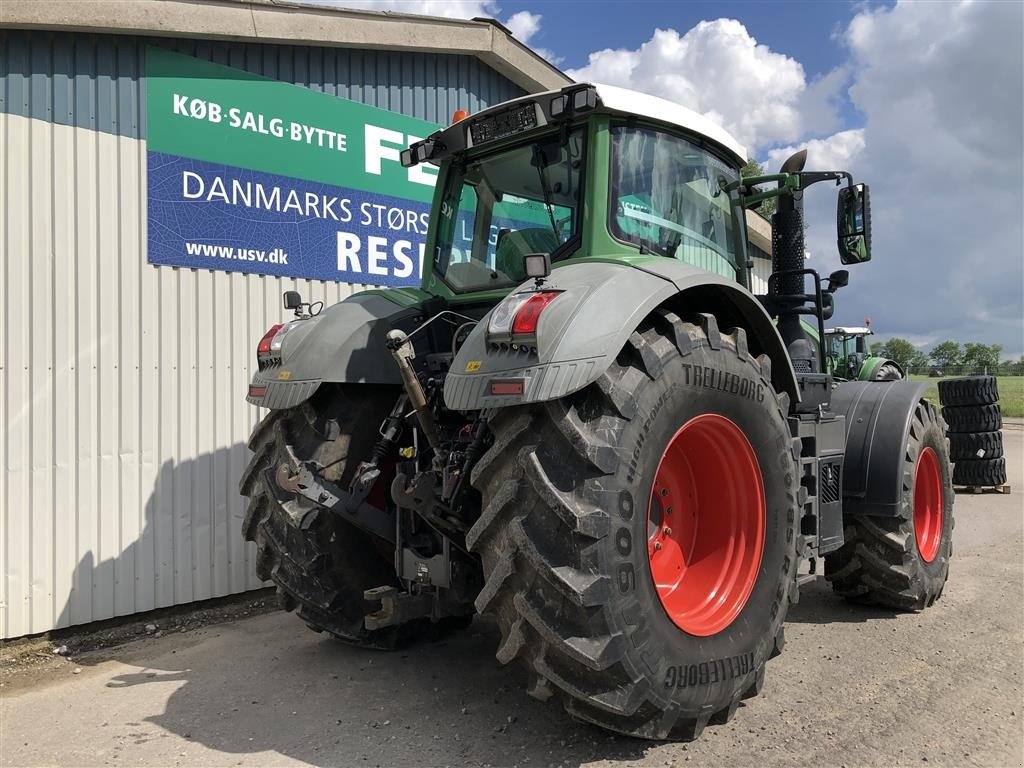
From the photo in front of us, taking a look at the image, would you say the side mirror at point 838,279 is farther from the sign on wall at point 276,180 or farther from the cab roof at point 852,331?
the cab roof at point 852,331

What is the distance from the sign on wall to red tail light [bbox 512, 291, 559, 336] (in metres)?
3.44

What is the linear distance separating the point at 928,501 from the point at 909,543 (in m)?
0.86

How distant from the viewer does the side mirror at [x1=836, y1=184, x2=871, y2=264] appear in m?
4.41

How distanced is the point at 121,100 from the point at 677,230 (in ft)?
12.3

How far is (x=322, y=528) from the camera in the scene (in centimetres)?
375

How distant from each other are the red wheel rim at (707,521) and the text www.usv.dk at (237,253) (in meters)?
3.65

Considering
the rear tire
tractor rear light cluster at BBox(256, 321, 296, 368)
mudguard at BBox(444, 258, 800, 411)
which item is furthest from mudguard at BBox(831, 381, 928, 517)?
the rear tire

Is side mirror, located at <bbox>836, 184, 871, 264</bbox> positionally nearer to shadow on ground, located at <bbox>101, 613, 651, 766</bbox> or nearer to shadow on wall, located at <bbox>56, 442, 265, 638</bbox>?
shadow on ground, located at <bbox>101, 613, 651, 766</bbox>

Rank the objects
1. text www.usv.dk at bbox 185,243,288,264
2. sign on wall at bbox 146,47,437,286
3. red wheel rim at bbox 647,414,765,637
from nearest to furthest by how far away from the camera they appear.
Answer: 1. red wheel rim at bbox 647,414,765,637
2. sign on wall at bbox 146,47,437,286
3. text www.usv.dk at bbox 185,243,288,264

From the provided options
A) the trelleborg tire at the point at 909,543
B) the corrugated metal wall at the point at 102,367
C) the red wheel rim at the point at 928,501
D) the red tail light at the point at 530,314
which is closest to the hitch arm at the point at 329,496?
the red tail light at the point at 530,314

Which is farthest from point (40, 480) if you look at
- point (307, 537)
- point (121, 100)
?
point (121, 100)

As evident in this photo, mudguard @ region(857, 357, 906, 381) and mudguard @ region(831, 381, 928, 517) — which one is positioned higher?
mudguard @ region(857, 357, 906, 381)

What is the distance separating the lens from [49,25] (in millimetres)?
4555

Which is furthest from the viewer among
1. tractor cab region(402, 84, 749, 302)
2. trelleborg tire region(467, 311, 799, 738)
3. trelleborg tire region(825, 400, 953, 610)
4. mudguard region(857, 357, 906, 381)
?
mudguard region(857, 357, 906, 381)
